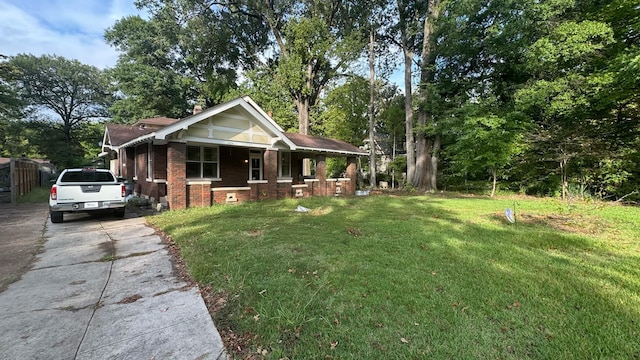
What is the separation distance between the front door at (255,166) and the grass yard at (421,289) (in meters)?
7.63

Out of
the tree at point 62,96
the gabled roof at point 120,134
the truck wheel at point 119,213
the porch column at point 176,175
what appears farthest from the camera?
the tree at point 62,96

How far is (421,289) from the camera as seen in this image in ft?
11.8

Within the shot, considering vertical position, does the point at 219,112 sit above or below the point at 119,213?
above

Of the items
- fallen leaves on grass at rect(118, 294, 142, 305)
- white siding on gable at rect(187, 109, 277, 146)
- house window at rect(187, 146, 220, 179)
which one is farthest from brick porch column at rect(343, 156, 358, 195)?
fallen leaves on grass at rect(118, 294, 142, 305)

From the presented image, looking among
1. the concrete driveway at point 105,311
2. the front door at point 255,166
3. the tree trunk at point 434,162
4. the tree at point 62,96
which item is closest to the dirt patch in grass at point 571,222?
the concrete driveway at point 105,311

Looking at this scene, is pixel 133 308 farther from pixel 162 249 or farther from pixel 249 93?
pixel 249 93

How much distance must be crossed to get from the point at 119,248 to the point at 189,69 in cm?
2723

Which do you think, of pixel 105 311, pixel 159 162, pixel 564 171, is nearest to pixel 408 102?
pixel 564 171

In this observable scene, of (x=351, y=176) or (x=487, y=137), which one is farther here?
(x=351, y=176)

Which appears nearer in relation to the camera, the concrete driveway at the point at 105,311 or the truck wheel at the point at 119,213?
the concrete driveway at the point at 105,311

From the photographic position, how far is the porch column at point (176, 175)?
9898 millimetres

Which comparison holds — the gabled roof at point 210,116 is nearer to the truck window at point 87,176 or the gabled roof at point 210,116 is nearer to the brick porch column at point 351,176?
the brick porch column at point 351,176

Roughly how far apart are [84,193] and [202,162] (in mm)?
4907

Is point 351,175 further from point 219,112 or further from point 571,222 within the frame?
point 571,222
